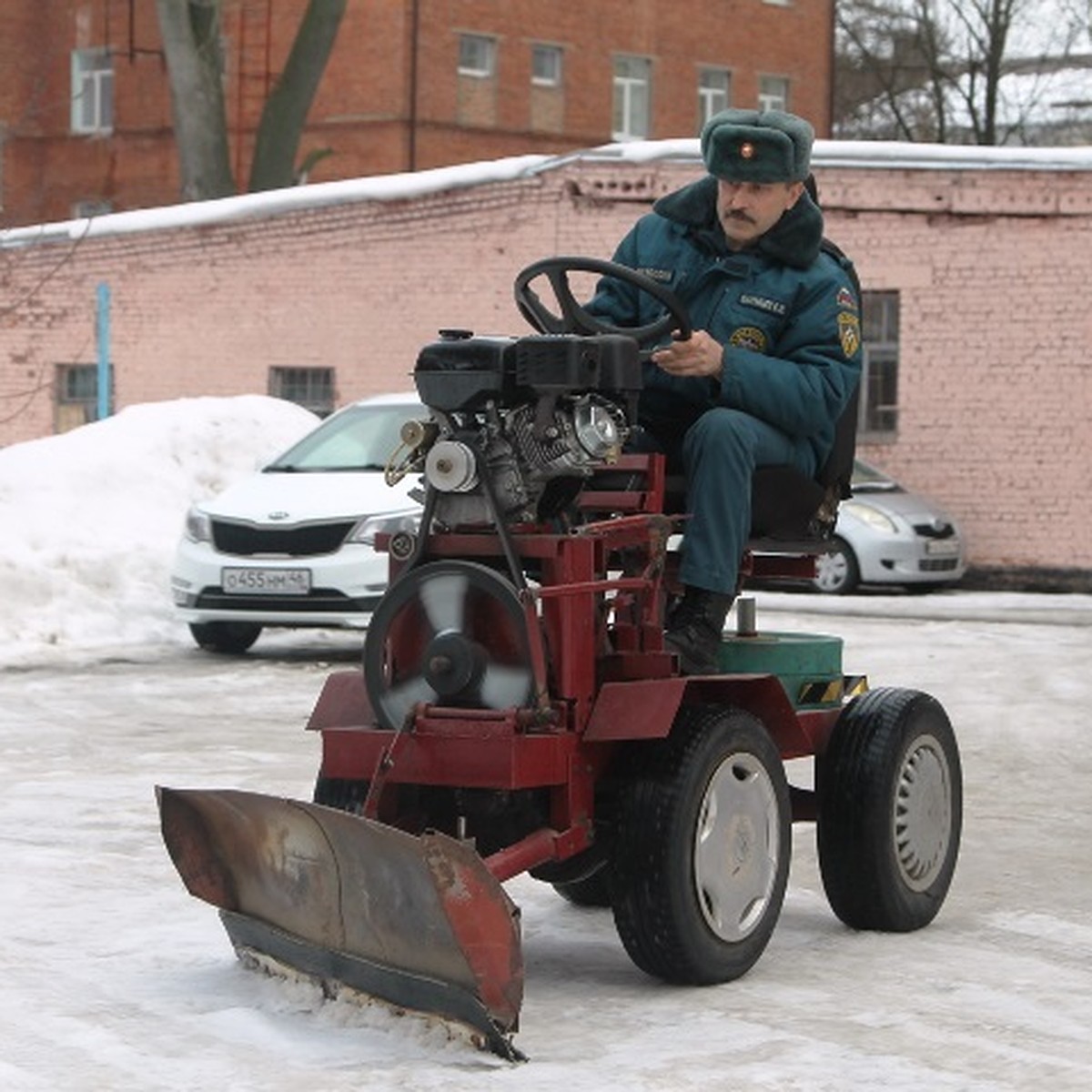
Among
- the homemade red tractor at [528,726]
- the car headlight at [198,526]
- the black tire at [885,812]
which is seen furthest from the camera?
the car headlight at [198,526]

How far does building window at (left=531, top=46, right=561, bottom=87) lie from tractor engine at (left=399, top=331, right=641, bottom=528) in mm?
45871

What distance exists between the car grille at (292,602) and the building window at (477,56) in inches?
1398

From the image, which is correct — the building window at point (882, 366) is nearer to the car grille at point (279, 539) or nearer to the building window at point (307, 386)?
the building window at point (307, 386)

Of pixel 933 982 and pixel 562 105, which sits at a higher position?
pixel 562 105

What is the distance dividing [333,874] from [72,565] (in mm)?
11668

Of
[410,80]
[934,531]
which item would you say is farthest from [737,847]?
[410,80]

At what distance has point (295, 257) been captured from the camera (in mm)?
30281

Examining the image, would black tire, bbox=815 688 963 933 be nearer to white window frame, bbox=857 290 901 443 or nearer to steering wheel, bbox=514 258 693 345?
steering wheel, bbox=514 258 693 345

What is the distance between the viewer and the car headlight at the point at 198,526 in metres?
16.0

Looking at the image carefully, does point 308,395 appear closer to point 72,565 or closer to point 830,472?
point 72,565

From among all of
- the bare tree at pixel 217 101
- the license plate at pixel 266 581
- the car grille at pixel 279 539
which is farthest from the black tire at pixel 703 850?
the bare tree at pixel 217 101

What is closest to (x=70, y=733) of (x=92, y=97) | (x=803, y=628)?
(x=803, y=628)

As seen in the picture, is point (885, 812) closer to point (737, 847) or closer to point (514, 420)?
point (737, 847)

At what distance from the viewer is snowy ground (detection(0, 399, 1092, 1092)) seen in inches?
223
